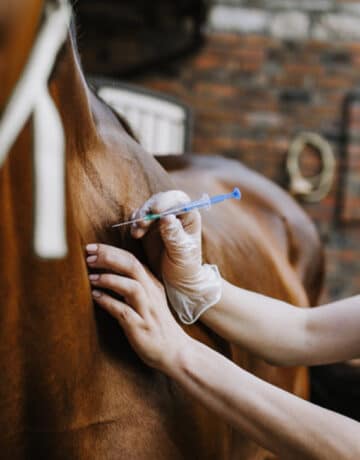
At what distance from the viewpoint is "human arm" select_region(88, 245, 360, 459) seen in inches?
27.5

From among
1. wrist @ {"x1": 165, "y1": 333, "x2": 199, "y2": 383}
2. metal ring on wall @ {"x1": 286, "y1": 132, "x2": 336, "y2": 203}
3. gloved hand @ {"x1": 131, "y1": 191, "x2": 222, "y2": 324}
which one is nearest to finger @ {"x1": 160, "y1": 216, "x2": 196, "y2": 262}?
gloved hand @ {"x1": 131, "y1": 191, "x2": 222, "y2": 324}

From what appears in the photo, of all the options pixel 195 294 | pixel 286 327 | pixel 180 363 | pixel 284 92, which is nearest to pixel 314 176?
pixel 284 92

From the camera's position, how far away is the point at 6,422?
623 mm

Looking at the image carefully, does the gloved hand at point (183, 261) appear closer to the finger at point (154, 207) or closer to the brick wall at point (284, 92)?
the finger at point (154, 207)

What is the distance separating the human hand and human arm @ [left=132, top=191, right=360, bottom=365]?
0.07 metres

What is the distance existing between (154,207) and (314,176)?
9.44ft

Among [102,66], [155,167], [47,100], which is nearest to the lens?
[47,100]

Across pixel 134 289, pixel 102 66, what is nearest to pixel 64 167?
pixel 134 289

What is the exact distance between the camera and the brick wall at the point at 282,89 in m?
3.44

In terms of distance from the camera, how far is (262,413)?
0.72 meters

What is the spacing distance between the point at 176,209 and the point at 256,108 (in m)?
2.86

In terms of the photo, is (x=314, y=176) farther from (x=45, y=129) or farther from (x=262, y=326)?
(x=45, y=129)

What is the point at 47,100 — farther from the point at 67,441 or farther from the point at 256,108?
the point at 256,108

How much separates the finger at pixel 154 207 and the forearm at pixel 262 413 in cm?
15
